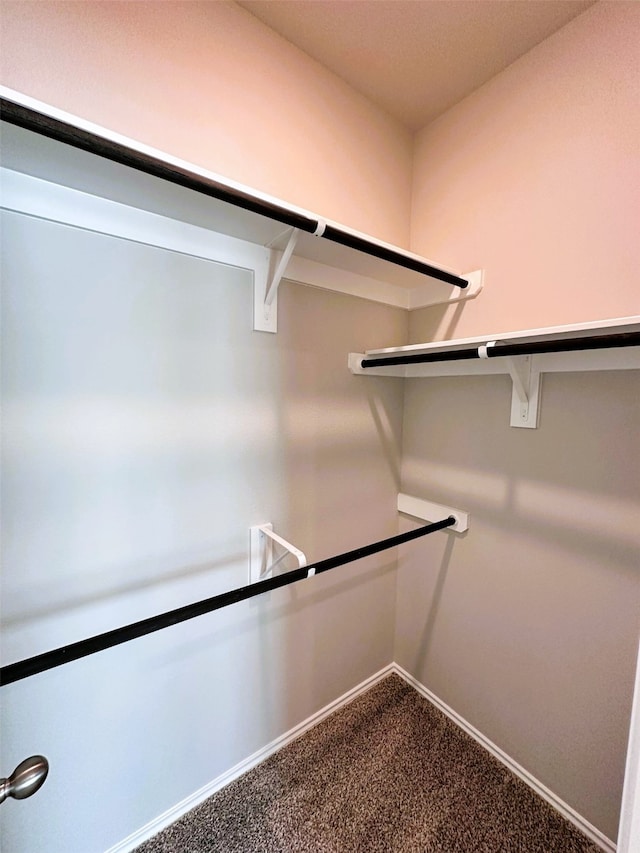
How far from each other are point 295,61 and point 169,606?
1.85m

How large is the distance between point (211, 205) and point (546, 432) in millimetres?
1244

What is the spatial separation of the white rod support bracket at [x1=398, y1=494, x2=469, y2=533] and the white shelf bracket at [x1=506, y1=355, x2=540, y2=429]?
0.45 metres

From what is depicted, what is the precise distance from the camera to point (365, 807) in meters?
1.18

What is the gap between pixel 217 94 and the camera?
1045 millimetres

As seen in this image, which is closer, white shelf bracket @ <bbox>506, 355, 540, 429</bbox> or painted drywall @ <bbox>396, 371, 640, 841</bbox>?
painted drywall @ <bbox>396, 371, 640, 841</bbox>

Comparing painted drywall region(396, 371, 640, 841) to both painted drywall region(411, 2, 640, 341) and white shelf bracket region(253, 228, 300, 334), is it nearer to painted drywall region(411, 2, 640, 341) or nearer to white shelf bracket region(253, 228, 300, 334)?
painted drywall region(411, 2, 640, 341)

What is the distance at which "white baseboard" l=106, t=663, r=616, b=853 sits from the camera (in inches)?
43.1

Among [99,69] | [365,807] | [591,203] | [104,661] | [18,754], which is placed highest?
[99,69]

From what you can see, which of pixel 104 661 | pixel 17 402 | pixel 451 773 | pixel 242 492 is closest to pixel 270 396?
pixel 242 492

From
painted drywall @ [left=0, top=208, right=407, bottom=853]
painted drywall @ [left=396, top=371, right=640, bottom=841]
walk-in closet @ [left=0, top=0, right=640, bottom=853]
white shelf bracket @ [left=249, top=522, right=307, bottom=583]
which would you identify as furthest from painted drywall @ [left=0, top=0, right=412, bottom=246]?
white shelf bracket @ [left=249, top=522, right=307, bottom=583]

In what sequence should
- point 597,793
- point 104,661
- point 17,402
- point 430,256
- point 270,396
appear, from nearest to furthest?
point 17,402 → point 104,661 → point 597,793 → point 270,396 → point 430,256

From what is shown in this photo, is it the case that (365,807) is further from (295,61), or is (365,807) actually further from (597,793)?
(295,61)

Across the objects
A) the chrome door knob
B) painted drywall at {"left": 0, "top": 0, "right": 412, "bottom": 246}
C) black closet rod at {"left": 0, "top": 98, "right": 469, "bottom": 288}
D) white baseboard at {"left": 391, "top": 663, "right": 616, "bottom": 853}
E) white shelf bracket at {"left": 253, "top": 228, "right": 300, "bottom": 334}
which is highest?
painted drywall at {"left": 0, "top": 0, "right": 412, "bottom": 246}

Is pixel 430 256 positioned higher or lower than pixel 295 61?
lower
